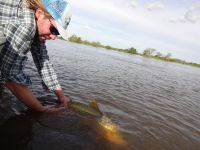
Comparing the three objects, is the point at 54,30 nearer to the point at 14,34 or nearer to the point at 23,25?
the point at 23,25

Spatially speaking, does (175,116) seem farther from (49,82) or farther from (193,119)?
(49,82)

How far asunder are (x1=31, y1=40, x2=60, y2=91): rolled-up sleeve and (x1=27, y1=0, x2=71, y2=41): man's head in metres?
1.09

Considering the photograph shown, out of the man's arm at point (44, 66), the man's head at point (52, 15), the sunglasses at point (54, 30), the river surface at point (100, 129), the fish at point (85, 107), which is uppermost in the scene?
the man's head at point (52, 15)

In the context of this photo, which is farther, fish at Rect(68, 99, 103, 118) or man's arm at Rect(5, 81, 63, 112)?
fish at Rect(68, 99, 103, 118)

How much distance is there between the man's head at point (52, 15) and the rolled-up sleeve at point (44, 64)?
43.0 inches

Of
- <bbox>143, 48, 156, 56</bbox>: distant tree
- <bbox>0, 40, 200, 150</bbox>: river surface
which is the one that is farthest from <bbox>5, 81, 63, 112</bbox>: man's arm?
<bbox>143, 48, 156, 56</bbox>: distant tree

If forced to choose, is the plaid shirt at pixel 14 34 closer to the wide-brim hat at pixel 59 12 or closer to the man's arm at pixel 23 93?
the man's arm at pixel 23 93

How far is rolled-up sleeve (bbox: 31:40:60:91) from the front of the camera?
13.9 feet

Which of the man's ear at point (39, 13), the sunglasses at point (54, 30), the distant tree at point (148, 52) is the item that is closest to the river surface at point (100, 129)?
the sunglasses at point (54, 30)

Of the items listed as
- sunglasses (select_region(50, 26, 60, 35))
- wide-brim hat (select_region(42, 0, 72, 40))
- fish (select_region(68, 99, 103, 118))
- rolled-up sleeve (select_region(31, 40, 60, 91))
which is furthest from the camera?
fish (select_region(68, 99, 103, 118))

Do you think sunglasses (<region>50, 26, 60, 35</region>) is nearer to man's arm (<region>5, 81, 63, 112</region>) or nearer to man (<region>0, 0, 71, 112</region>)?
man (<region>0, 0, 71, 112</region>)

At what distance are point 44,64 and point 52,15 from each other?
1721mm

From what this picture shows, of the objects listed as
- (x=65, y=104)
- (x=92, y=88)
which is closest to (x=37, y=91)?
(x=65, y=104)

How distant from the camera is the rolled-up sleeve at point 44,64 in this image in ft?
13.9
